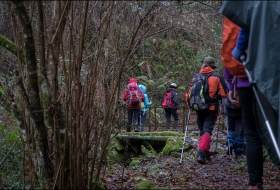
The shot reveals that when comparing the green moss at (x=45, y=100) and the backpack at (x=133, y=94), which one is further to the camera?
the backpack at (x=133, y=94)

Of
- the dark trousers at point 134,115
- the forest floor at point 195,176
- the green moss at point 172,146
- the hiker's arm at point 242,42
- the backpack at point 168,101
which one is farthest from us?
the backpack at point 168,101

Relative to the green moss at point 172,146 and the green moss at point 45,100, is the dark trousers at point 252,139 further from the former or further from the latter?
the green moss at point 172,146

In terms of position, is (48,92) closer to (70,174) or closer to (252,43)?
(70,174)


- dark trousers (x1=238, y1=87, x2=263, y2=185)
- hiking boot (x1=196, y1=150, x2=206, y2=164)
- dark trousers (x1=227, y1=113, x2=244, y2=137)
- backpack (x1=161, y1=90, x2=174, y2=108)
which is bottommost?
hiking boot (x1=196, y1=150, x2=206, y2=164)

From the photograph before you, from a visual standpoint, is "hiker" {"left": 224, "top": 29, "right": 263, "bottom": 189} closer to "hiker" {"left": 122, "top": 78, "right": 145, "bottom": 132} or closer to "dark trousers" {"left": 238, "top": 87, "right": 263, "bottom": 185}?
"dark trousers" {"left": 238, "top": 87, "right": 263, "bottom": 185}

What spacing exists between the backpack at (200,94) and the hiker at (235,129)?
3.58 ft

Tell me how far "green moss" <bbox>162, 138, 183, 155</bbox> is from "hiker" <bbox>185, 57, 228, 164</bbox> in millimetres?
2143

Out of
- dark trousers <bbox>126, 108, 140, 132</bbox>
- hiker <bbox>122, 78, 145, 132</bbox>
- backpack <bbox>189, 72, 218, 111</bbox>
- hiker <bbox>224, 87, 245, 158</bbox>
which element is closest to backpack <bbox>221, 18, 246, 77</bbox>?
backpack <bbox>189, 72, 218, 111</bbox>

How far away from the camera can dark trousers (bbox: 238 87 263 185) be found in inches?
165

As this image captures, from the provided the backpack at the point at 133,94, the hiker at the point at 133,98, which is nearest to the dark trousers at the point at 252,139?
the hiker at the point at 133,98

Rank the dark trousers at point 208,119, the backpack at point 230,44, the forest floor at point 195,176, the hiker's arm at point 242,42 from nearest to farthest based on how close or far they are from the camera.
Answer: the hiker's arm at point 242,42
the backpack at point 230,44
the forest floor at point 195,176
the dark trousers at point 208,119

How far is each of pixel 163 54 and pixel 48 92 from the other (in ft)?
56.9

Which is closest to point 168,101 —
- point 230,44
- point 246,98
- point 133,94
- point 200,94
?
point 133,94

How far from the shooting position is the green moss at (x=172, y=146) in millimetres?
9350
